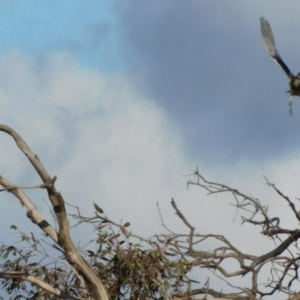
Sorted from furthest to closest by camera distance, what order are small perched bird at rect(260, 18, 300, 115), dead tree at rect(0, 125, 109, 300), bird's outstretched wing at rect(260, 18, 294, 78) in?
bird's outstretched wing at rect(260, 18, 294, 78) < small perched bird at rect(260, 18, 300, 115) < dead tree at rect(0, 125, 109, 300)

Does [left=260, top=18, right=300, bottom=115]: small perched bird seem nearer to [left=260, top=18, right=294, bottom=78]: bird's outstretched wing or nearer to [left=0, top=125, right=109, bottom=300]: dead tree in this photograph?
[left=260, top=18, right=294, bottom=78]: bird's outstretched wing

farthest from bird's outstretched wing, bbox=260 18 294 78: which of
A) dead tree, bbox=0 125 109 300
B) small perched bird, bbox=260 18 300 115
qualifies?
dead tree, bbox=0 125 109 300

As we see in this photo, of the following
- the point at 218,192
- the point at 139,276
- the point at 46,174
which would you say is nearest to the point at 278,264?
the point at 218,192

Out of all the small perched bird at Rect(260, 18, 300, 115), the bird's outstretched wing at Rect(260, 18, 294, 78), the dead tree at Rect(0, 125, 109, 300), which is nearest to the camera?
the dead tree at Rect(0, 125, 109, 300)

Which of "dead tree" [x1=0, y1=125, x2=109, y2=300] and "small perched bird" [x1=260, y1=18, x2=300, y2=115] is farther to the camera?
"small perched bird" [x1=260, y1=18, x2=300, y2=115]

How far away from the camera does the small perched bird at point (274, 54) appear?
765 centimetres

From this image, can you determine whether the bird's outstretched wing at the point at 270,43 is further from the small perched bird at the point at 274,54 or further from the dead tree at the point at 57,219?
the dead tree at the point at 57,219

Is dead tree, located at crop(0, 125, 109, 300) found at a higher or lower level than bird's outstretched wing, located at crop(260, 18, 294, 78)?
lower

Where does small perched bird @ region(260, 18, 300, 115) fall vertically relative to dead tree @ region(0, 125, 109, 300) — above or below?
above

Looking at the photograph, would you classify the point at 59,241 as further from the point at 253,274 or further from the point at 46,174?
the point at 253,274

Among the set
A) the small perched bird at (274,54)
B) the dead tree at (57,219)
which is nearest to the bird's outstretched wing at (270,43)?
the small perched bird at (274,54)

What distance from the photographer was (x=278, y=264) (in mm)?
5328

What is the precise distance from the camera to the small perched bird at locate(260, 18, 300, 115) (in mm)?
7652

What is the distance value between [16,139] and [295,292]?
197cm
